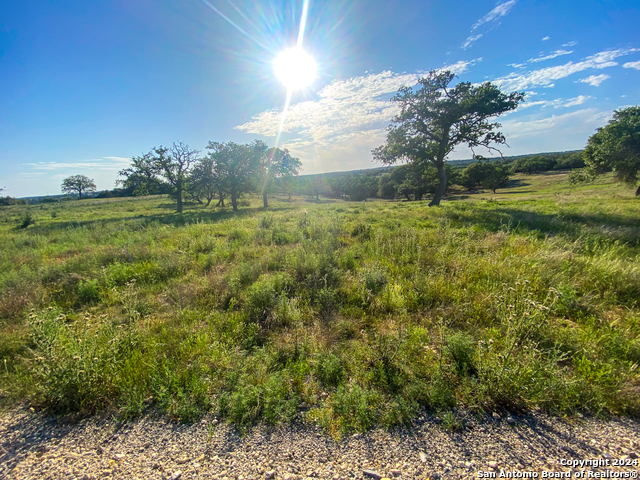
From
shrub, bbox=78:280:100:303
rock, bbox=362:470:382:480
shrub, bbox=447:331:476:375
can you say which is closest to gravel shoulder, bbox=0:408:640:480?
rock, bbox=362:470:382:480

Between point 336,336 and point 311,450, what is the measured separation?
5.44ft

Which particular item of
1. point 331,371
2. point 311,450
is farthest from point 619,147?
point 311,450

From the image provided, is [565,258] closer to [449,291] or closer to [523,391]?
[449,291]

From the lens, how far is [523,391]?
8.24 ft

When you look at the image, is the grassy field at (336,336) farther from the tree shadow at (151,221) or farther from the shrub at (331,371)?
the tree shadow at (151,221)

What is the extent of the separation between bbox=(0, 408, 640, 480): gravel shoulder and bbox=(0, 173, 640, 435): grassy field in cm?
17

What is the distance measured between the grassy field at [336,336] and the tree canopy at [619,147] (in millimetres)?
20971

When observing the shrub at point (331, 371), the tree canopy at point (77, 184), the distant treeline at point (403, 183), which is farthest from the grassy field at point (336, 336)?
the tree canopy at point (77, 184)

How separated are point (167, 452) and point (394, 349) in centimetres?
269

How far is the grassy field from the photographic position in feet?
8.47

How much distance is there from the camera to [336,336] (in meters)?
3.75

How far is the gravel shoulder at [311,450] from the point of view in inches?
78.5

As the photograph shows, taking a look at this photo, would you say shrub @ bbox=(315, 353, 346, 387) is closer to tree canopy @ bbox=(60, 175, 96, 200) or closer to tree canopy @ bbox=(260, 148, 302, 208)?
tree canopy @ bbox=(260, 148, 302, 208)

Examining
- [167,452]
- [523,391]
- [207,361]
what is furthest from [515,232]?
[167,452]
